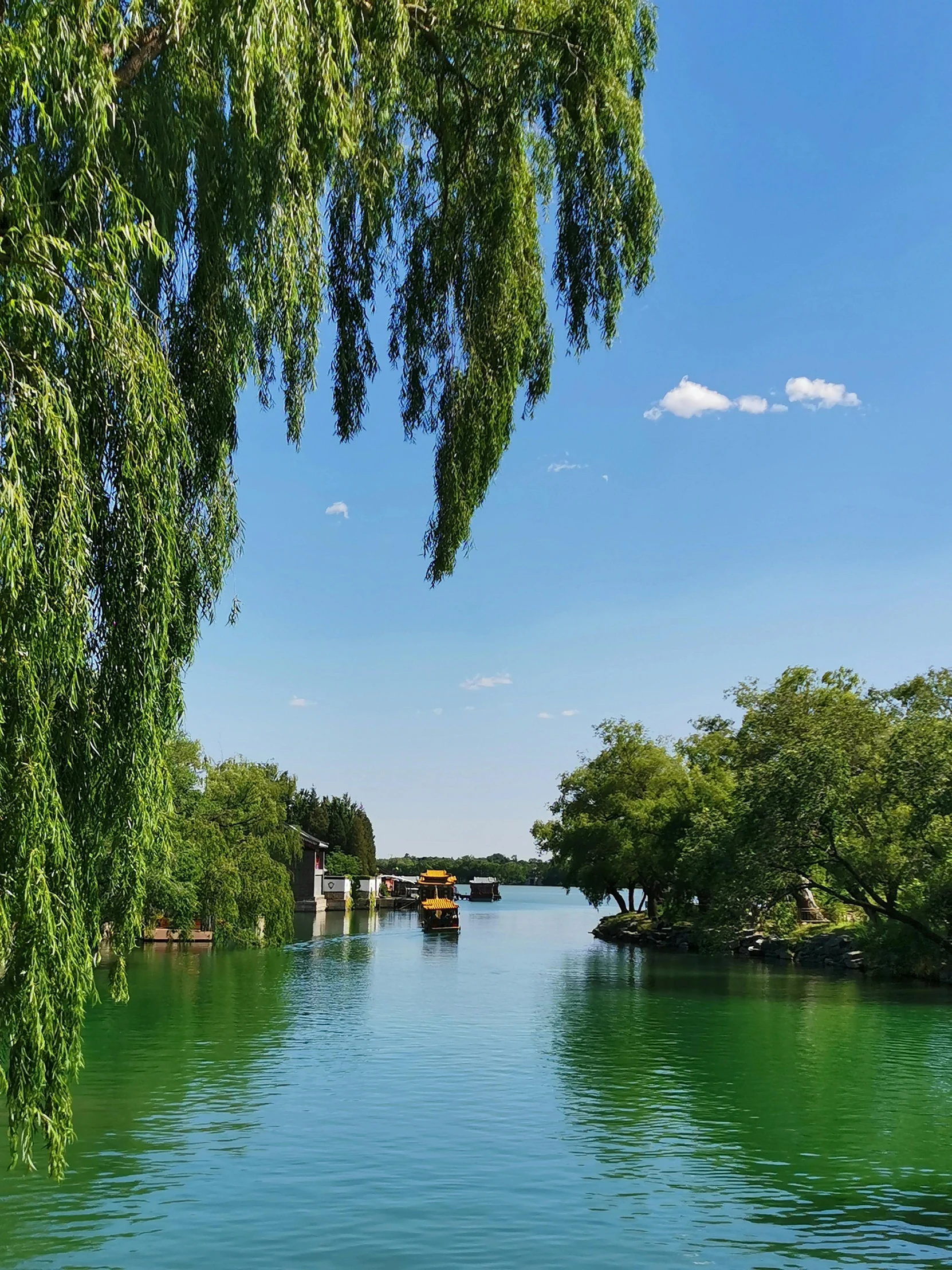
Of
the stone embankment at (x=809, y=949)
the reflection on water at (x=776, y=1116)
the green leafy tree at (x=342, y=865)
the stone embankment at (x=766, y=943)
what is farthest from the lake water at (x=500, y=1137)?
the green leafy tree at (x=342, y=865)

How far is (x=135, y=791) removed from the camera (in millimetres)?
6031

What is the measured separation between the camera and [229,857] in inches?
1638

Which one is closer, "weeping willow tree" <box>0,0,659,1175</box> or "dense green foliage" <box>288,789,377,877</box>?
"weeping willow tree" <box>0,0,659,1175</box>

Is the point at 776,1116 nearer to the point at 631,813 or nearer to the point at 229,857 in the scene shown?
the point at 229,857

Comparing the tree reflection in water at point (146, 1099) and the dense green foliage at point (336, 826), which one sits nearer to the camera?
the tree reflection in water at point (146, 1099)

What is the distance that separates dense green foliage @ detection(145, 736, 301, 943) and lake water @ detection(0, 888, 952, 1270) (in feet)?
26.0

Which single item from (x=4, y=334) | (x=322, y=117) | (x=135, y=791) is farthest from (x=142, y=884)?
(x=322, y=117)

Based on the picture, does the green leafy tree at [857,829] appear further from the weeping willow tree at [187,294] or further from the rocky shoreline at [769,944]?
the weeping willow tree at [187,294]

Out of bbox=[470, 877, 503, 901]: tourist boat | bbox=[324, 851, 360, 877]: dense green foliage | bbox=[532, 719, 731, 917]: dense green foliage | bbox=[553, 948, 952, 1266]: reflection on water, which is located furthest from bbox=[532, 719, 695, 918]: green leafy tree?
bbox=[470, 877, 503, 901]: tourist boat

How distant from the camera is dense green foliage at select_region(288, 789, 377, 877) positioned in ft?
374

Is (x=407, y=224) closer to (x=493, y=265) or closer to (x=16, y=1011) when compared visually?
(x=493, y=265)

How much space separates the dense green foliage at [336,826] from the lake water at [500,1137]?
84672mm

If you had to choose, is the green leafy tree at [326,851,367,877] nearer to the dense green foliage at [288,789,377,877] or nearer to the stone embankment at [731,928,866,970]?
the dense green foliage at [288,789,377,877]

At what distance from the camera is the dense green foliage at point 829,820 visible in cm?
3441
